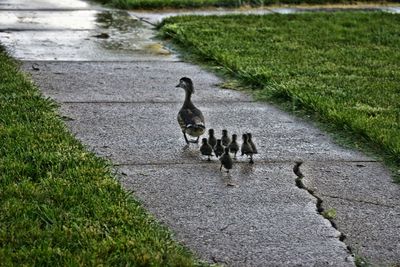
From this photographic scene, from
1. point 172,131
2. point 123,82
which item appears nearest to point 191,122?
point 172,131

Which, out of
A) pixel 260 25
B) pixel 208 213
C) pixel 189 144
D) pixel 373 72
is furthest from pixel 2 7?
pixel 208 213

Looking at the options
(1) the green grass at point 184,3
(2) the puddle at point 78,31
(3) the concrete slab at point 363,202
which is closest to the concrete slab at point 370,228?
(3) the concrete slab at point 363,202

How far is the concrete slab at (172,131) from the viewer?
6578 mm

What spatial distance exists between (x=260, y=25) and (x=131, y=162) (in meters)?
7.05

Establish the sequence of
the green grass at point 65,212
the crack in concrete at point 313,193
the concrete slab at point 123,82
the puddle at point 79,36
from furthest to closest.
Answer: the puddle at point 79,36 → the concrete slab at point 123,82 → the crack in concrete at point 313,193 → the green grass at point 65,212

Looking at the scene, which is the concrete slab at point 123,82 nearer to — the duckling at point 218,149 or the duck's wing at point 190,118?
the duck's wing at point 190,118

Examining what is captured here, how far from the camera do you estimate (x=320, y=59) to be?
10328 mm

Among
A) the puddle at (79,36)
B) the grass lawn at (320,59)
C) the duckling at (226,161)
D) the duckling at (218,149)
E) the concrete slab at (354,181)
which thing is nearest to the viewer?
the concrete slab at (354,181)

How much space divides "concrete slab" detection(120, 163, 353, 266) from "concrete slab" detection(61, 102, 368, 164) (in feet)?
1.04

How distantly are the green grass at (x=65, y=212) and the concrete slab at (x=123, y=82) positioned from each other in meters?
1.70

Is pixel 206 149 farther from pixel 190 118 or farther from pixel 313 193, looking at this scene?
pixel 313 193

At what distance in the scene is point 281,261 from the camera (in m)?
4.61

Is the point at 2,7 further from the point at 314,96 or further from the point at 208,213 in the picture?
the point at 208,213

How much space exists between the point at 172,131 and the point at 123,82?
2068 millimetres
